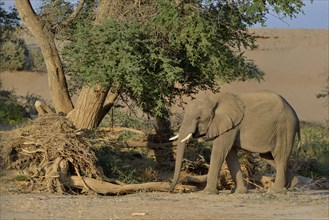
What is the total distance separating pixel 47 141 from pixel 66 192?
98 centimetres

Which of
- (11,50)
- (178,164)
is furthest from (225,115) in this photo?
(11,50)

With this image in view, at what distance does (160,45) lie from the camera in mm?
16312

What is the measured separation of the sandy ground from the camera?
36.7ft

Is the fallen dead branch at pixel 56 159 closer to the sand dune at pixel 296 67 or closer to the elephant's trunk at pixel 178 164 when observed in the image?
the elephant's trunk at pixel 178 164

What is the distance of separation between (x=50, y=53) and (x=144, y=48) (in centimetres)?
193

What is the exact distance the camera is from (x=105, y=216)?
11.0 meters

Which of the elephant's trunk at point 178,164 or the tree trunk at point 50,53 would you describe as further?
the tree trunk at point 50,53

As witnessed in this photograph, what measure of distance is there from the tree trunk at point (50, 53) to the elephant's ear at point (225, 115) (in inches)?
134

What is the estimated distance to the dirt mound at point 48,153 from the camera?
14.8 m

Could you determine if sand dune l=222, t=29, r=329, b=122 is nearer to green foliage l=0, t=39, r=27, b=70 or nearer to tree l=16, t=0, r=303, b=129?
green foliage l=0, t=39, r=27, b=70

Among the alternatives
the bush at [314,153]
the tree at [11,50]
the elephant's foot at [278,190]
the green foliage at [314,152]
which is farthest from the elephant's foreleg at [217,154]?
the tree at [11,50]

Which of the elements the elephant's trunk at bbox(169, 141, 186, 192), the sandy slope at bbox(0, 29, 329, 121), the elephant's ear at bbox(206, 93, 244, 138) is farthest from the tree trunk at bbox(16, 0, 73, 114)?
the sandy slope at bbox(0, 29, 329, 121)

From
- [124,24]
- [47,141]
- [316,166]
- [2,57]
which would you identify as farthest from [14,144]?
[2,57]

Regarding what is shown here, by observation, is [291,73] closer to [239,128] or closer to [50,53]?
[50,53]
